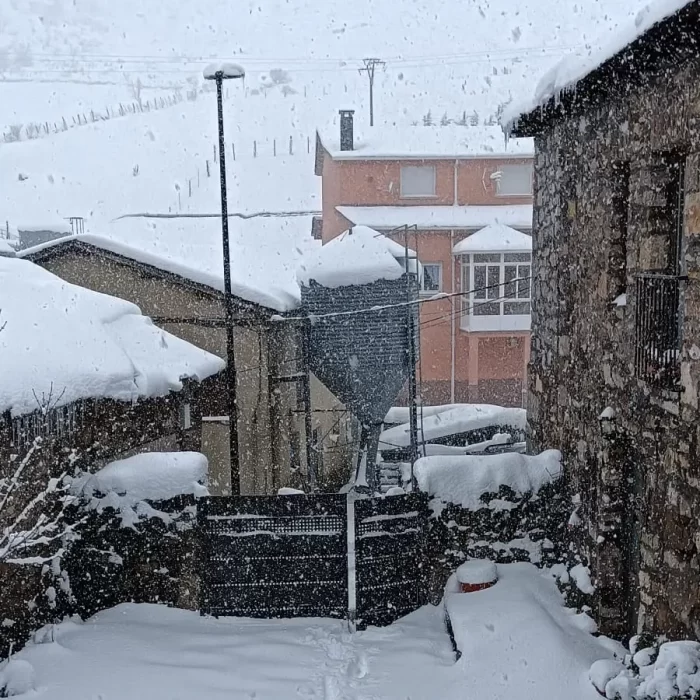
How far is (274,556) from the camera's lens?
779 centimetres

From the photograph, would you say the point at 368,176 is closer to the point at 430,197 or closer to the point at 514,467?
the point at 430,197

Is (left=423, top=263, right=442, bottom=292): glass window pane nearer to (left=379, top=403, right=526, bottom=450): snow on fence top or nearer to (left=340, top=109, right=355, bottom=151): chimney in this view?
(left=340, top=109, right=355, bottom=151): chimney

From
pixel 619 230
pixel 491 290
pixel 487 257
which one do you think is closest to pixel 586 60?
pixel 619 230

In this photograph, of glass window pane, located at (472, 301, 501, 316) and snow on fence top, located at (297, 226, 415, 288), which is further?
glass window pane, located at (472, 301, 501, 316)

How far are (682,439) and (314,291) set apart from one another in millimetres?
11077

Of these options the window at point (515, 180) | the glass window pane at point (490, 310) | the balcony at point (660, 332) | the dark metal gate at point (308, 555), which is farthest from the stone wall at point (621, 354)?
the window at point (515, 180)

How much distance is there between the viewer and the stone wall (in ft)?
18.0

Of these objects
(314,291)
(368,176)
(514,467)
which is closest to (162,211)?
(368,176)

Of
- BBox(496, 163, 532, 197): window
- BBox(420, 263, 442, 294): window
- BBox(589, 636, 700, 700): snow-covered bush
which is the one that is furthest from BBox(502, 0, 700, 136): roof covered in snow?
BBox(496, 163, 532, 197): window

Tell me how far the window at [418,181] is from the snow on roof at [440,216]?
595 millimetres

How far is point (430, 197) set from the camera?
26.2 metres

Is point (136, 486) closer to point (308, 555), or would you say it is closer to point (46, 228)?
point (308, 555)

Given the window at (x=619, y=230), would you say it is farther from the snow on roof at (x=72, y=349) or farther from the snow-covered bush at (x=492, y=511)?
the snow on roof at (x=72, y=349)

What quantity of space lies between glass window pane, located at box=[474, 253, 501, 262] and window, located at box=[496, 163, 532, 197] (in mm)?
2752
